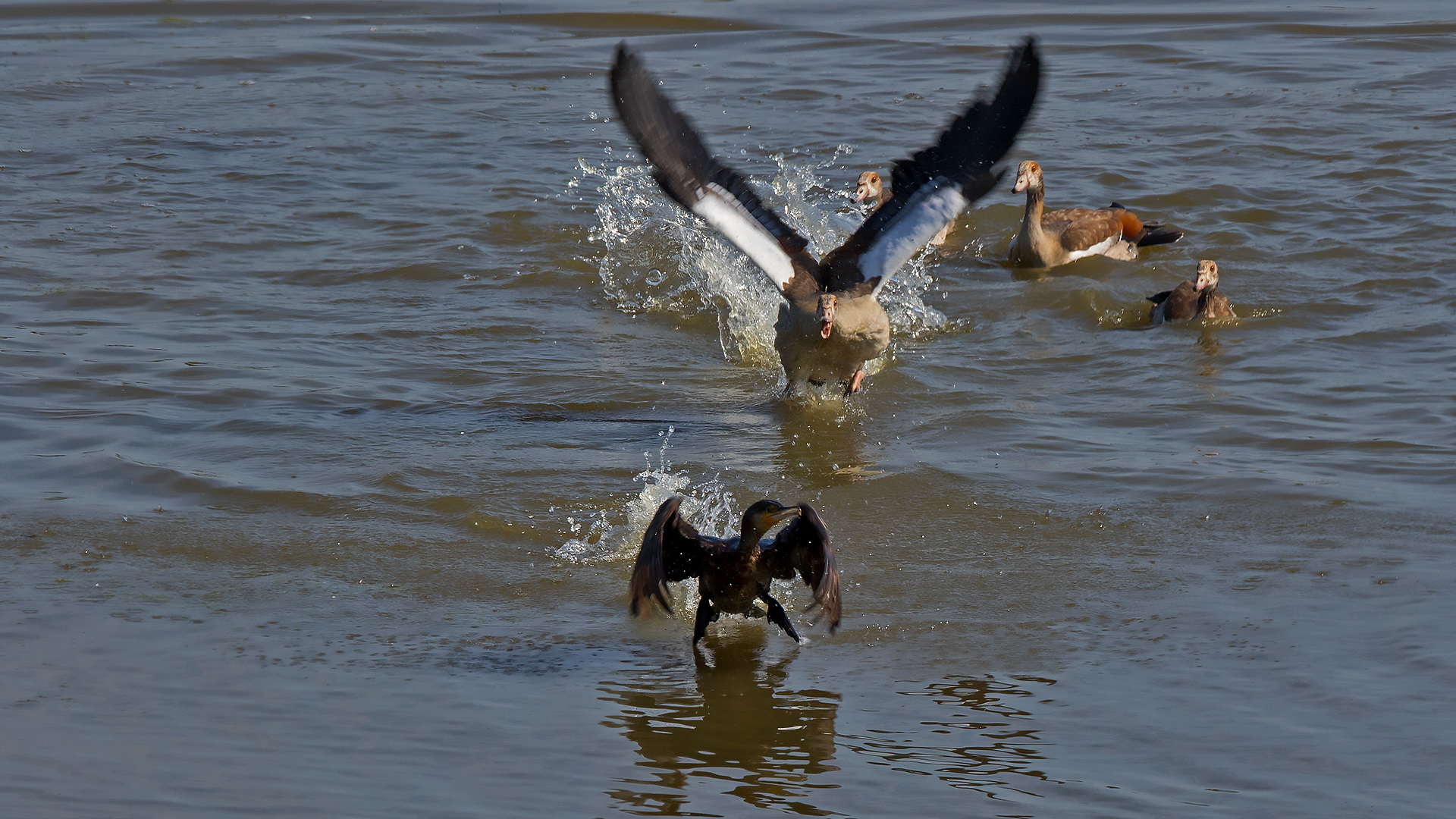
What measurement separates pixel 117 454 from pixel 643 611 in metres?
3.05

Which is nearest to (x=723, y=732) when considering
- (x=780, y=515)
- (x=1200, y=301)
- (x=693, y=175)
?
(x=780, y=515)

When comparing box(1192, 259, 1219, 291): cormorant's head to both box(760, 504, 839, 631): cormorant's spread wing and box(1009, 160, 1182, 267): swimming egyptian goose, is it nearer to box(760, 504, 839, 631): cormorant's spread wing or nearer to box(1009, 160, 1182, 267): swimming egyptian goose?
box(1009, 160, 1182, 267): swimming egyptian goose

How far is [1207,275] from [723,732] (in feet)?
19.2

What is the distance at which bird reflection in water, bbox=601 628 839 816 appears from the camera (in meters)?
4.45

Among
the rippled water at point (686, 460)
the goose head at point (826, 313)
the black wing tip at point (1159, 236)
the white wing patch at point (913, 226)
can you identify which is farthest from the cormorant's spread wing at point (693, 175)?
the black wing tip at point (1159, 236)

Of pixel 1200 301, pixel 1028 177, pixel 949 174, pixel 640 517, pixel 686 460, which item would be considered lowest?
pixel 640 517

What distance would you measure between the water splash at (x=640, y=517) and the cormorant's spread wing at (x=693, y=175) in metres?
1.33

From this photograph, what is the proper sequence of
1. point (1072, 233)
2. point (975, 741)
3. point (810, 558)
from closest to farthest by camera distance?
point (975, 741) → point (810, 558) → point (1072, 233)

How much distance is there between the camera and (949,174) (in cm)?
782

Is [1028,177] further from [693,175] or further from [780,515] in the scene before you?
[780,515]

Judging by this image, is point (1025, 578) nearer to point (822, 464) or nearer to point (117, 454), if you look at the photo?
point (822, 464)

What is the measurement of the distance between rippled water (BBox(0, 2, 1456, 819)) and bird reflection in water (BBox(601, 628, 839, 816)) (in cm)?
2

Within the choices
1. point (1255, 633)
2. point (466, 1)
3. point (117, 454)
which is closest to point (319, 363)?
point (117, 454)

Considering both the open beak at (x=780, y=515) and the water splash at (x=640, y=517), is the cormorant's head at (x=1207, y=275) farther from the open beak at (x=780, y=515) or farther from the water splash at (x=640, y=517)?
the open beak at (x=780, y=515)
